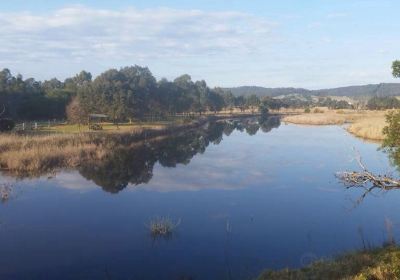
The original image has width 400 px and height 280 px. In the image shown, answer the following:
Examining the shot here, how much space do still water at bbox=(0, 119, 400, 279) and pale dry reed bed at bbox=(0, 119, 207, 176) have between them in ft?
4.21

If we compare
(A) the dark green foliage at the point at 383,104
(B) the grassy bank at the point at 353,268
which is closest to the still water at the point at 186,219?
→ (B) the grassy bank at the point at 353,268

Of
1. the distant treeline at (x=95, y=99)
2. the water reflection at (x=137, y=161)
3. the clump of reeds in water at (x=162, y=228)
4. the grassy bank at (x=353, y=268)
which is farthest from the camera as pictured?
the distant treeline at (x=95, y=99)

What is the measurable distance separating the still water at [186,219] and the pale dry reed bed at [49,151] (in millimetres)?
1283

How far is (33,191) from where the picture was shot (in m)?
25.8

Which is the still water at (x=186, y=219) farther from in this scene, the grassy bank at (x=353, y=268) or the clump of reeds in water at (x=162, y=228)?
the grassy bank at (x=353, y=268)

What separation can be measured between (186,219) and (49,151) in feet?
55.9

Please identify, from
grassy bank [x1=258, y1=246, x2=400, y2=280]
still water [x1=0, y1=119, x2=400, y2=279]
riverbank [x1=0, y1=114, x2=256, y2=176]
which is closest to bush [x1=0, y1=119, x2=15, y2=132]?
riverbank [x1=0, y1=114, x2=256, y2=176]

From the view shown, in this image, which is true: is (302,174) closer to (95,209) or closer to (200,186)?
(200,186)

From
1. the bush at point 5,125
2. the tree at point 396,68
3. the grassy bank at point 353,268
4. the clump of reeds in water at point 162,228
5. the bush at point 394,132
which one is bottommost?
the clump of reeds in water at point 162,228

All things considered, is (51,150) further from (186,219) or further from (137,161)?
(186,219)

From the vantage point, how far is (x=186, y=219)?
65.5 ft

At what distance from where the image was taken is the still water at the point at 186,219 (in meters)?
14.7

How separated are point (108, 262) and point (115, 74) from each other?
181ft

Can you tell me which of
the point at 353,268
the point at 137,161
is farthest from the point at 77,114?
the point at 353,268
